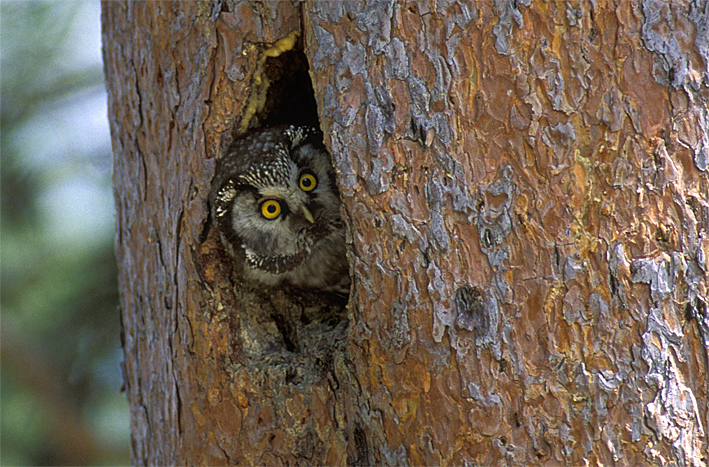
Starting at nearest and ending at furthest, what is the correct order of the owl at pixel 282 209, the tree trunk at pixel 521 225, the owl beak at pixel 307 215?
the tree trunk at pixel 521 225 < the owl at pixel 282 209 < the owl beak at pixel 307 215

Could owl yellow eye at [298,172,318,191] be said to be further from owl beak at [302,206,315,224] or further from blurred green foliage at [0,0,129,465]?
blurred green foliage at [0,0,129,465]

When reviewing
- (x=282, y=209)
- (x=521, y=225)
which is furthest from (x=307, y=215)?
(x=521, y=225)

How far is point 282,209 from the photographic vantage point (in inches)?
89.4

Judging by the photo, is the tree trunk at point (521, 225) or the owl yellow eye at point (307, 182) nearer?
the tree trunk at point (521, 225)

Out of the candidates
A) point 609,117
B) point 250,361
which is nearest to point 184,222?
point 250,361

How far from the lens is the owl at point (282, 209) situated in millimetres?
2098

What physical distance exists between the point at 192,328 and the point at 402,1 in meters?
1.11

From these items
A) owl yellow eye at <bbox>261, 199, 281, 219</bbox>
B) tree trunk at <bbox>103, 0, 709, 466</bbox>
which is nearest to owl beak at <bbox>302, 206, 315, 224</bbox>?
owl yellow eye at <bbox>261, 199, 281, 219</bbox>

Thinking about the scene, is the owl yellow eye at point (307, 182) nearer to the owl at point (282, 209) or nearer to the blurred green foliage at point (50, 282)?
the owl at point (282, 209)

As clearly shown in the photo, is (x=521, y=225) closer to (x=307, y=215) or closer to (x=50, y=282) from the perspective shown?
(x=307, y=215)

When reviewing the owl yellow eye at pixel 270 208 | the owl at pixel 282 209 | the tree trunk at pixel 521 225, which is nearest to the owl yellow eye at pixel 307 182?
the owl at pixel 282 209

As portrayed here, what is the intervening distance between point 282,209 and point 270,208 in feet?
0.14

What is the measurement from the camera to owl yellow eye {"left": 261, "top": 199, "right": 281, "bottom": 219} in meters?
2.25

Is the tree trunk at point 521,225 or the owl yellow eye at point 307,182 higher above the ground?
the owl yellow eye at point 307,182
